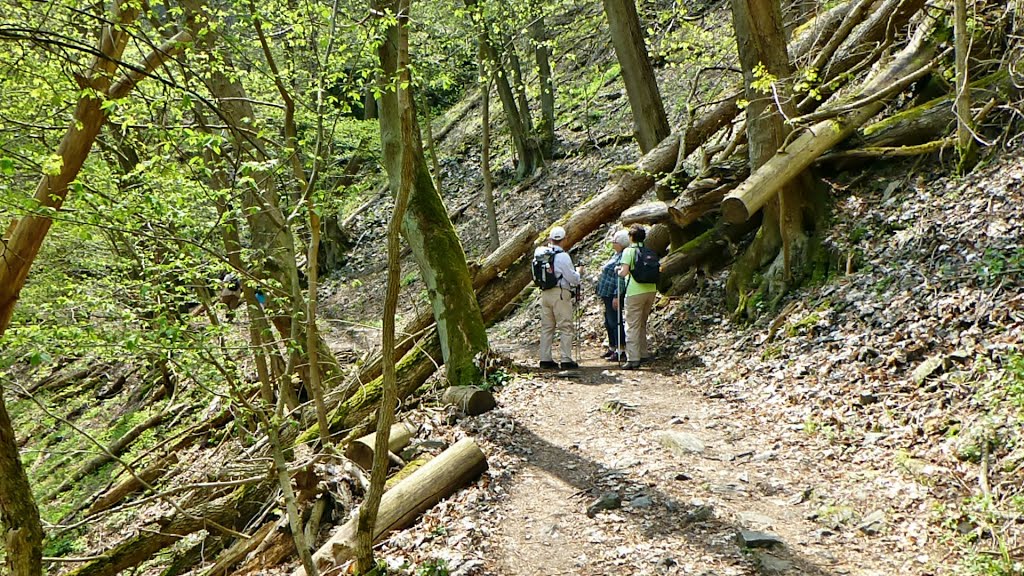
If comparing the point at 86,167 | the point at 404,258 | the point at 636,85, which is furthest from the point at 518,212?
the point at 86,167

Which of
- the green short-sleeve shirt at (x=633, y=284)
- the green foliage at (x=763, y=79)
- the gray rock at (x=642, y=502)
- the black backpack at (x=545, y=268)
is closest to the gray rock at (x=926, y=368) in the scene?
the gray rock at (x=642, y=502)

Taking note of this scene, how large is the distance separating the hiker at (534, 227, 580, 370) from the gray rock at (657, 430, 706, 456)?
3.47 metres

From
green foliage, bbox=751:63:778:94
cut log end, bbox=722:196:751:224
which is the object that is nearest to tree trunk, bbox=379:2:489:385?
cut log end, bbox=722:196:751:224

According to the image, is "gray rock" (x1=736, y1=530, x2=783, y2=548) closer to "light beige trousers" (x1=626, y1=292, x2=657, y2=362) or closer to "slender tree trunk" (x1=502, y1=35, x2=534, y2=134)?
"light beige trousers" (x1=626, y1=292, x2=657, y2=362)

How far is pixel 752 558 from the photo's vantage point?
4590mm

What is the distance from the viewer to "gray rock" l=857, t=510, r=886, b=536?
185 inches

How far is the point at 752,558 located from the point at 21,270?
681 cm

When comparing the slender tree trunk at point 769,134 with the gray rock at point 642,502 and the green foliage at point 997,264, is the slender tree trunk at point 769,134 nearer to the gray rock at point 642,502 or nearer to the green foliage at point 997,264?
the green foliage at point 997,264

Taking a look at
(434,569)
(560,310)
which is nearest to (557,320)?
(560,310)

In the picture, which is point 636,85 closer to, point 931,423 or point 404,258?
point 931,423

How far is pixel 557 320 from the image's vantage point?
10320 millimetres

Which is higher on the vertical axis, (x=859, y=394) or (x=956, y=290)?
(x=956, y=290)

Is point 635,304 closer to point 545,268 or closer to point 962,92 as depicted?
point 545,268

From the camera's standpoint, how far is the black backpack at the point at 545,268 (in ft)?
33.1
